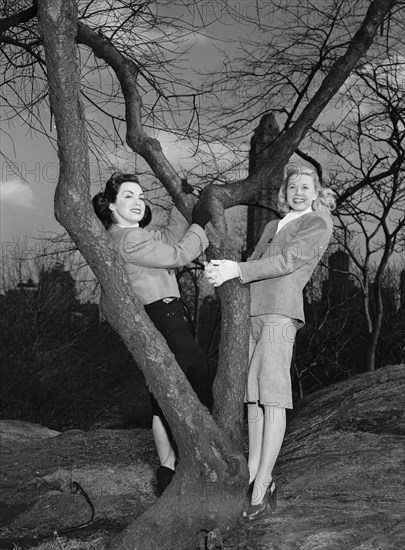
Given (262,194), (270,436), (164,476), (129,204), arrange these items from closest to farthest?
1. (270,436)
2. (129,204)
3. (164,476)
4. (262,194)

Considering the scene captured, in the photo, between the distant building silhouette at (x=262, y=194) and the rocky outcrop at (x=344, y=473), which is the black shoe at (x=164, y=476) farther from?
the distant building silhouette at (x=262, y=194)

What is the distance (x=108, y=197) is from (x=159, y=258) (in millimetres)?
570

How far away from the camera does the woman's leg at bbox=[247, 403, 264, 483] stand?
471cm

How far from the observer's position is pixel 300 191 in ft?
15.5

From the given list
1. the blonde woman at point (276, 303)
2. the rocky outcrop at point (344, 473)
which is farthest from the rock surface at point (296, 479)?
the blonde woman at point (276, 303)

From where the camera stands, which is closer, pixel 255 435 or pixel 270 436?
pixel 270 436

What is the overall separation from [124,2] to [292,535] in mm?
5024

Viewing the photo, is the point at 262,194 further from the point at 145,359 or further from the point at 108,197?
the point at 145,359

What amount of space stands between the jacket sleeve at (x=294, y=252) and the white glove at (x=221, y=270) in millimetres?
49

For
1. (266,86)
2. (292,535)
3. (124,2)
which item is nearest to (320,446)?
(292,535)

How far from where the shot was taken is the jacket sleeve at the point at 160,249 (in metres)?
4.42

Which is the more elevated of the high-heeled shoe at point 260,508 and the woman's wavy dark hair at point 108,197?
the woman's wavy dark hair at point 108,197

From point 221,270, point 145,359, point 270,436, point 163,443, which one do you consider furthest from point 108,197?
point 270,436

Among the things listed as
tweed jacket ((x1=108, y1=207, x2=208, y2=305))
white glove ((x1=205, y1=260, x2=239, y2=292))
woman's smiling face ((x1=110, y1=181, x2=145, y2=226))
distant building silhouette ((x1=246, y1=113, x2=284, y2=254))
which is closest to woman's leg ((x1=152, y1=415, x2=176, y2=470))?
tweed jacket ((x1=108, y1=207, x2=208, y2=305))
